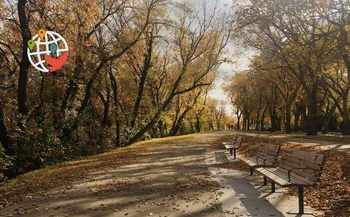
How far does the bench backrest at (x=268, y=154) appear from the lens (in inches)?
333

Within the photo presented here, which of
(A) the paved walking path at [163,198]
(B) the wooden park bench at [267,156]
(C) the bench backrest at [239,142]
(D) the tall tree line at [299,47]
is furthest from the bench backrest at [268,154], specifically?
(D) the tall tree line at [299,47]

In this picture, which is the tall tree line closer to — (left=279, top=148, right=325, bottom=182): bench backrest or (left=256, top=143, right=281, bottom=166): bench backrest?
(left=256, top=143, right=281, bottom=166): bench backrest

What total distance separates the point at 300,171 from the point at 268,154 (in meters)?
2.60

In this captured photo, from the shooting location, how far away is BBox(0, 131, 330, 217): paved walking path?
610 centimetres

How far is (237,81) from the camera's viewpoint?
53.8 metres

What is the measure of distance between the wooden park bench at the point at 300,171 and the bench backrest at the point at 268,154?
928mm

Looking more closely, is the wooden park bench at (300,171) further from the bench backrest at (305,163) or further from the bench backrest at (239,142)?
the bench backrest at (239,142)

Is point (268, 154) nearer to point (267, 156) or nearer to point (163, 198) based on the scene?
point (267, 156)

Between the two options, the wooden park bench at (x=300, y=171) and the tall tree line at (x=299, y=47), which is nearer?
the wooden park bench at (x=300, y=171)

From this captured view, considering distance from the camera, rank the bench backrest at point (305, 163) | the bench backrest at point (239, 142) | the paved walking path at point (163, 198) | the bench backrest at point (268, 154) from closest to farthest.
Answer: the bench backrest at point (305, 163) → the paved walking path at point (163, 198) → the bench backrest at point (268, 154) → the bench backrest at point (239, 142)

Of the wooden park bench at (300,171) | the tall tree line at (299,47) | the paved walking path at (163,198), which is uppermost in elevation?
the tall tree line at (299,47)

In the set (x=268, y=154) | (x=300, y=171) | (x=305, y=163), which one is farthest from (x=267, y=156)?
(x=305, y=163)

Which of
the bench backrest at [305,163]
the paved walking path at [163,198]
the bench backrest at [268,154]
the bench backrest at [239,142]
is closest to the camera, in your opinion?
the bench backrest at [305,163]

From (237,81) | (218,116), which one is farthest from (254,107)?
(218,116)
